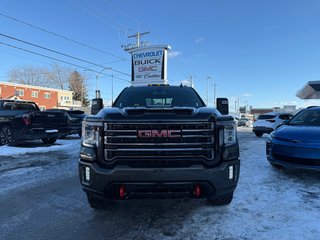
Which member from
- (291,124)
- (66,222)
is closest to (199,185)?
(66,222)

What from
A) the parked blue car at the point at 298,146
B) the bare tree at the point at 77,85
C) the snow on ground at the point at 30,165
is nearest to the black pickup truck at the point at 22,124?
Answer: the snow on ground at the point at 30,165

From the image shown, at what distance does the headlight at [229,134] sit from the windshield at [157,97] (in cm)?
143

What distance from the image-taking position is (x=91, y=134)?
3.53 metres

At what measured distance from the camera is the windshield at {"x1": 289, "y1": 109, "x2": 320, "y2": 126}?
683cm

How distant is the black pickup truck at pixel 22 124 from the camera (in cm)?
1060

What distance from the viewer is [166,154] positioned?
11.0 feet

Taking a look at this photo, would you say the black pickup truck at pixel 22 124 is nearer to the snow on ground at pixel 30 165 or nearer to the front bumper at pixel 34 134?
the front bumper at pixel 34 134

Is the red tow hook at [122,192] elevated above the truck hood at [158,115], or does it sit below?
below

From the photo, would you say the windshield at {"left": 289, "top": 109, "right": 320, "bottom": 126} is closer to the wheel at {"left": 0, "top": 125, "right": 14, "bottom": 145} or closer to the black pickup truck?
the black pickup truck

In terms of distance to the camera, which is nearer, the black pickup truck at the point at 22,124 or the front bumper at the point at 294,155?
the front bumper at the point at 294,155

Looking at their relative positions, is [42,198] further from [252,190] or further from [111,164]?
[252,190]

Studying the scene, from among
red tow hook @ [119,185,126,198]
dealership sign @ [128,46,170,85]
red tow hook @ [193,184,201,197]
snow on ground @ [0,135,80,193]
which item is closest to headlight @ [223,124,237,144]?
red tow hook @ [193,184,201,197]

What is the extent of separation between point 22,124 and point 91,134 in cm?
811

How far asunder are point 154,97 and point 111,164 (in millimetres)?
2167
